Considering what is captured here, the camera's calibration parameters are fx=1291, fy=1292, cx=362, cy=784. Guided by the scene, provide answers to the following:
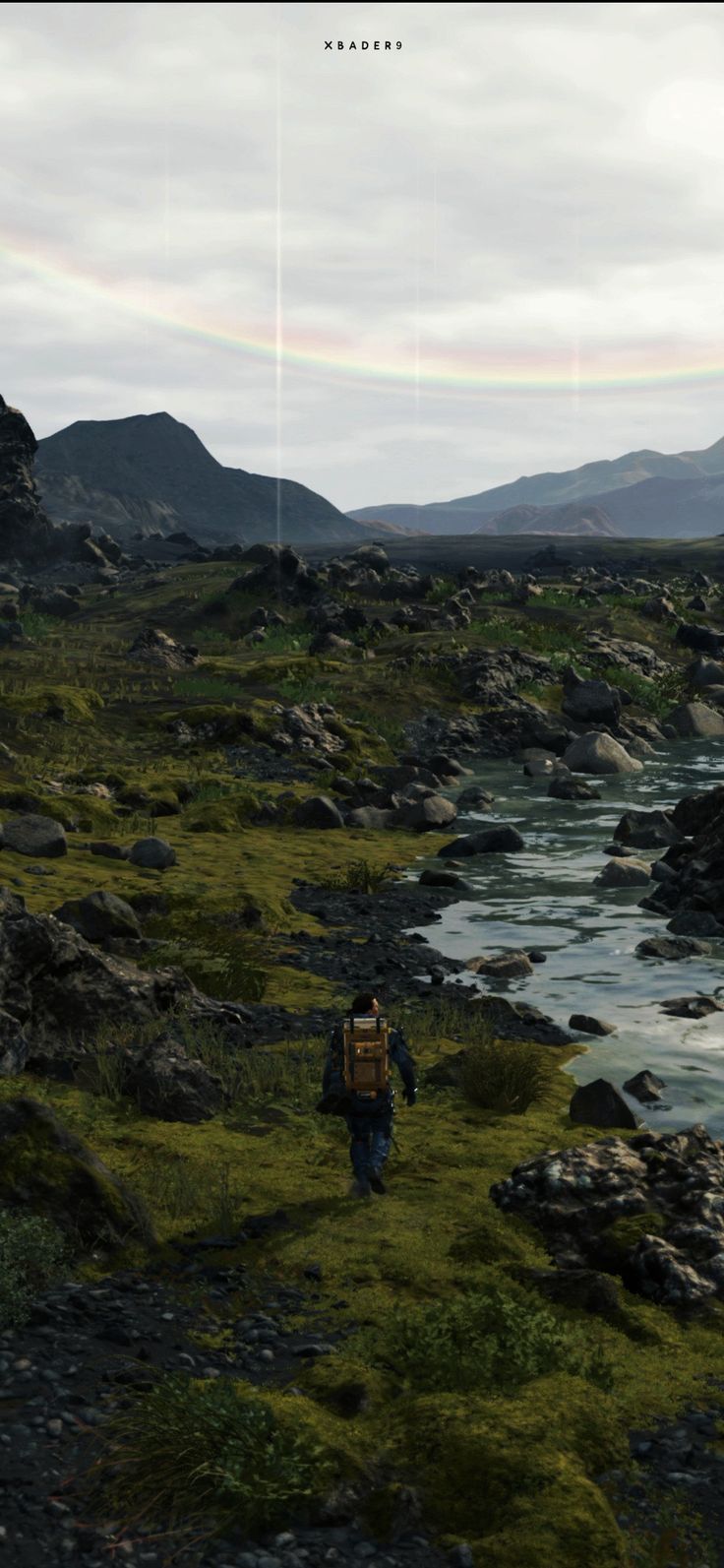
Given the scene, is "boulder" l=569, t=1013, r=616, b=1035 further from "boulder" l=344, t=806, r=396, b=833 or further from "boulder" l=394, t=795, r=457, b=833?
"boulder" l=394, t=795, r=457, b=833

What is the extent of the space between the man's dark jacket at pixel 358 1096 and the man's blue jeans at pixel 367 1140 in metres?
0.07

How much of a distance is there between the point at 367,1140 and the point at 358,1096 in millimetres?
369

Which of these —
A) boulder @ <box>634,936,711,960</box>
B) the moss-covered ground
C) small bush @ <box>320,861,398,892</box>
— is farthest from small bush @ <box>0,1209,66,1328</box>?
small bush @ <box>320,861,398,892</box>

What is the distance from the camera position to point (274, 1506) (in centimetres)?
587

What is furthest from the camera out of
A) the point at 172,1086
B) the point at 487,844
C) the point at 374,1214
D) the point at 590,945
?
the point at 487,844

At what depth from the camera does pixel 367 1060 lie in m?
9.83

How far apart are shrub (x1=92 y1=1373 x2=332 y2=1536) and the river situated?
622cm

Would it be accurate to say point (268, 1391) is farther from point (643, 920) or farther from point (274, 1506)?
point (643, 920)

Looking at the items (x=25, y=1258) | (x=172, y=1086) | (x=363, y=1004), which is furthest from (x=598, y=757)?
(x=25, y=1258)

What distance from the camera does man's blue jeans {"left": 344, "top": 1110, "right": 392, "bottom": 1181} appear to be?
9.85 meters

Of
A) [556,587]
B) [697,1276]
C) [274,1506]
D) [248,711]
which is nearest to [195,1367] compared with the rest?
[274,1506]

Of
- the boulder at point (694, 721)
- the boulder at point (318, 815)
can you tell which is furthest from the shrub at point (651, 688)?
the boulder at point (318, 815)

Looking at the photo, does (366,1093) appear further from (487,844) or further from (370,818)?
(370,818)

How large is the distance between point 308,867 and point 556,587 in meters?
52.5
